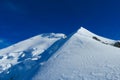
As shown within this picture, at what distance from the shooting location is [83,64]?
21.6 metres

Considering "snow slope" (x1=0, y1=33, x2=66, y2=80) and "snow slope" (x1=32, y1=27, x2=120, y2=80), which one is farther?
"snow slope" (x1=0, y1=33, x2=66, y2=80)

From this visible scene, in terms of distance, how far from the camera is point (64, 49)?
2880cm

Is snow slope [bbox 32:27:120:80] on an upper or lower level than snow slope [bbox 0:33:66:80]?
lower

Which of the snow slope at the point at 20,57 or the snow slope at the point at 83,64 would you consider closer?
the snow slope at the point at 83,64

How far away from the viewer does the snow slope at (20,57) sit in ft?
114

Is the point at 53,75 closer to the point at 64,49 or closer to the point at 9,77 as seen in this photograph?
the point at 64,49

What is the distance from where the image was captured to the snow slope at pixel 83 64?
18.5 meters

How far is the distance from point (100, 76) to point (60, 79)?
3573 mm

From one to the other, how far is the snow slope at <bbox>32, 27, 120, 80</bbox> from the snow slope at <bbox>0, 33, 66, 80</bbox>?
829 cm

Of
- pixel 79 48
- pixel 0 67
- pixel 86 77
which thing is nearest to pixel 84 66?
pixel 86 77

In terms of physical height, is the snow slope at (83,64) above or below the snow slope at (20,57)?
below

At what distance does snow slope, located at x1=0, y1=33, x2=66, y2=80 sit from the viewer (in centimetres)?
3488

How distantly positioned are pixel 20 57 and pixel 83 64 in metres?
47.7

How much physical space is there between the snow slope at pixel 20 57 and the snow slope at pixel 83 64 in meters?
8.29
